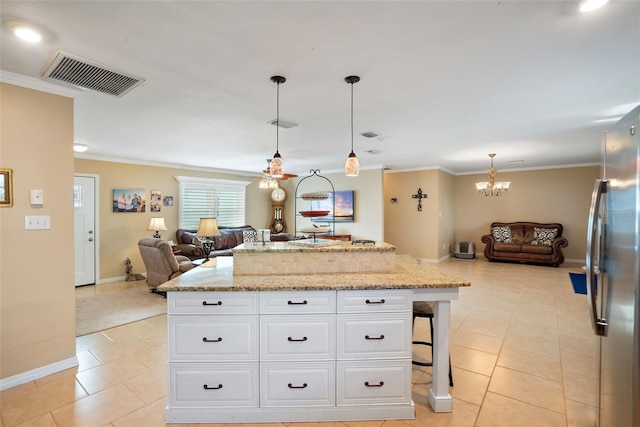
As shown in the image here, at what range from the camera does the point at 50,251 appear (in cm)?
249

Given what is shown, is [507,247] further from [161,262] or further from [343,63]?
[161,262]

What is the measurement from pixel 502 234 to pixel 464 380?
6.41 meters

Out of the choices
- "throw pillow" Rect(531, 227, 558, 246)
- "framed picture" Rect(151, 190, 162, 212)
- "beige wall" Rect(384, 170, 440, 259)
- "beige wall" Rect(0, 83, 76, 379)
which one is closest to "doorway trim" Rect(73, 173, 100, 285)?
"framed picture" Rect(151, 190, 162, 212)

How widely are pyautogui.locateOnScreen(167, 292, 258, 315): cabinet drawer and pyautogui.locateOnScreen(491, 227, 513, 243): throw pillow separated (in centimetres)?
766

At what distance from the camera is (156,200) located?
6.35 meters

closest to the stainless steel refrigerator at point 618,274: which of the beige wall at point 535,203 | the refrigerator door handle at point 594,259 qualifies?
the refrigerator door handle at point 594,259

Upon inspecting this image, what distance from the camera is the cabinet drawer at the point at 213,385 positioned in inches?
74.7

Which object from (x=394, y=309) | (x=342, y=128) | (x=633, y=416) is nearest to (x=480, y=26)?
(x=394, y=309)

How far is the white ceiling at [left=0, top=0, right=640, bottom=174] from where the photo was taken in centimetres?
A: 164

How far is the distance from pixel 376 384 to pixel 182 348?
4.15 feet

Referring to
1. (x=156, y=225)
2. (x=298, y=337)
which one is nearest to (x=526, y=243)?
(x=298, y=337)

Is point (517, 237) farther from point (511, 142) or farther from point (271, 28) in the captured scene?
point (271, 28)

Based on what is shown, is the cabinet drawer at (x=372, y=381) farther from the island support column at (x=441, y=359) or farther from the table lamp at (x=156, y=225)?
the table lamp at (x=156, y=225)

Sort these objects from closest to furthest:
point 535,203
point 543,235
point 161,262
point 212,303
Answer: point 212,303
point 161,262
point 543,235
point 535,203
